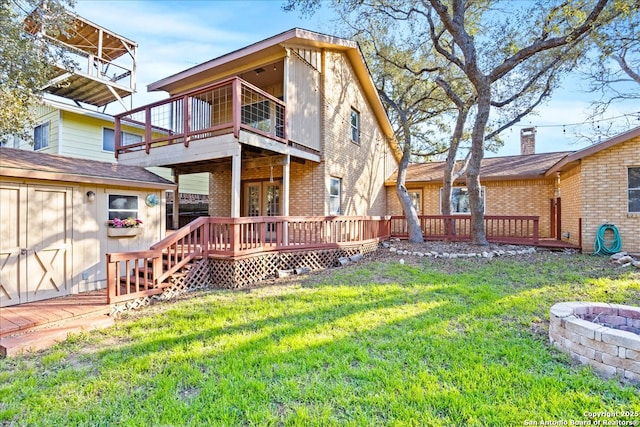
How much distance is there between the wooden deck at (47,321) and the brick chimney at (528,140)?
20862 mm

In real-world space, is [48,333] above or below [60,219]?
below

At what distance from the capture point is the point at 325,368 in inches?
134

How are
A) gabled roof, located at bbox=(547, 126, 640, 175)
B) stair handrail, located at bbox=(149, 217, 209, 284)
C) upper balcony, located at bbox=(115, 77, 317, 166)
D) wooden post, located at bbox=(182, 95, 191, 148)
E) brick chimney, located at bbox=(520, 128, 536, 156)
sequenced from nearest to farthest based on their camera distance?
stair handrail, located at bbox=(149, 217, 209, 284) → upper balcony, located at bbox=(115, 77, 317, 166) → wooden post, located at bbox=(182, 95, 191, 148) → gabled roof, located at bbox=(547, 126, 640, 175) → brick chimney, located at bbox=(520, 128, 536, 156)

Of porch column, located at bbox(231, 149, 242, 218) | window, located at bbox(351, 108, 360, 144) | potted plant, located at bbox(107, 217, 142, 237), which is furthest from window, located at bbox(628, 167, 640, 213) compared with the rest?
potted plant, located at bbox(107, 217, 142, 237)

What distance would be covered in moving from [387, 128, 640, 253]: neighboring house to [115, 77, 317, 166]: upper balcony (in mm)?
8478

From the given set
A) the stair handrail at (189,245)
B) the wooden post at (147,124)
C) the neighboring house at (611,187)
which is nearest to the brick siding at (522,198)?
the neighboring house at (611,187)

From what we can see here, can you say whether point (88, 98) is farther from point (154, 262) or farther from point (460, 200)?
point (460, 200)

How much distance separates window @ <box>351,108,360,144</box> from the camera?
43.0 feet

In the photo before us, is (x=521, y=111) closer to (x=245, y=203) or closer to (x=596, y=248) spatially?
(x=596, y=248)

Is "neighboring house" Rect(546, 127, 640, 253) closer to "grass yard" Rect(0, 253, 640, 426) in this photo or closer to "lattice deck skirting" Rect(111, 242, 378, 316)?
"grass yard" Rect(0, 253, 640, 426)

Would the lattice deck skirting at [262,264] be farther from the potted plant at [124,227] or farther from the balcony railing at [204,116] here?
the balcony railing at [204,116]

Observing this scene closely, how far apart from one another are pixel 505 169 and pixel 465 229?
3.84m

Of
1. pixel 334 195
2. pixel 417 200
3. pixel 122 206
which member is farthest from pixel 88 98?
pixel 417 200

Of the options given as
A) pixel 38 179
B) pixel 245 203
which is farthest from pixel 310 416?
pixel 245 203
